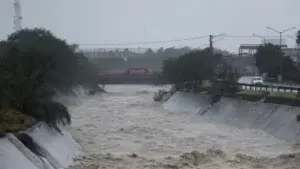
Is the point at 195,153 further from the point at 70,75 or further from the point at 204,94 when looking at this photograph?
the point at 70,75

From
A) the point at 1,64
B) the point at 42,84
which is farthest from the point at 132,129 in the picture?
the point at 1,64

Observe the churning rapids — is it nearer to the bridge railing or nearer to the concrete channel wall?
the concrete channel wall

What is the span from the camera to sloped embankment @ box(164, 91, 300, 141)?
36900 mm

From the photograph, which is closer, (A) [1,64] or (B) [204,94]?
(A) [1,64]

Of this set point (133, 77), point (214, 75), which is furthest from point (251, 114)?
point (133, 77)

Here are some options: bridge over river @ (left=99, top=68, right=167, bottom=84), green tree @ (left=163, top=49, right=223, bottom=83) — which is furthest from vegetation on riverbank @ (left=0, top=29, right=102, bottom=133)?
bridge over river @ (left=99, top=68, right=167, bottom=84)

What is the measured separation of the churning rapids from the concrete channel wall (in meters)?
0.95

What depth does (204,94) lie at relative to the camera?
198ft

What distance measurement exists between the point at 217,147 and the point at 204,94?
27088 mm

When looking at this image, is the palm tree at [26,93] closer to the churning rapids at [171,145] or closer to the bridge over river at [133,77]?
the churning rapids at [171,145]

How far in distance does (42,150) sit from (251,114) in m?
24.2

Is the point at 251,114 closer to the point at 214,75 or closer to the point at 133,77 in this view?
the point at 214,75

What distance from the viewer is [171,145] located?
Result: 34594mm

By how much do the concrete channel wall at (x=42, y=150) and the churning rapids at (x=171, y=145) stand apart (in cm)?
95
